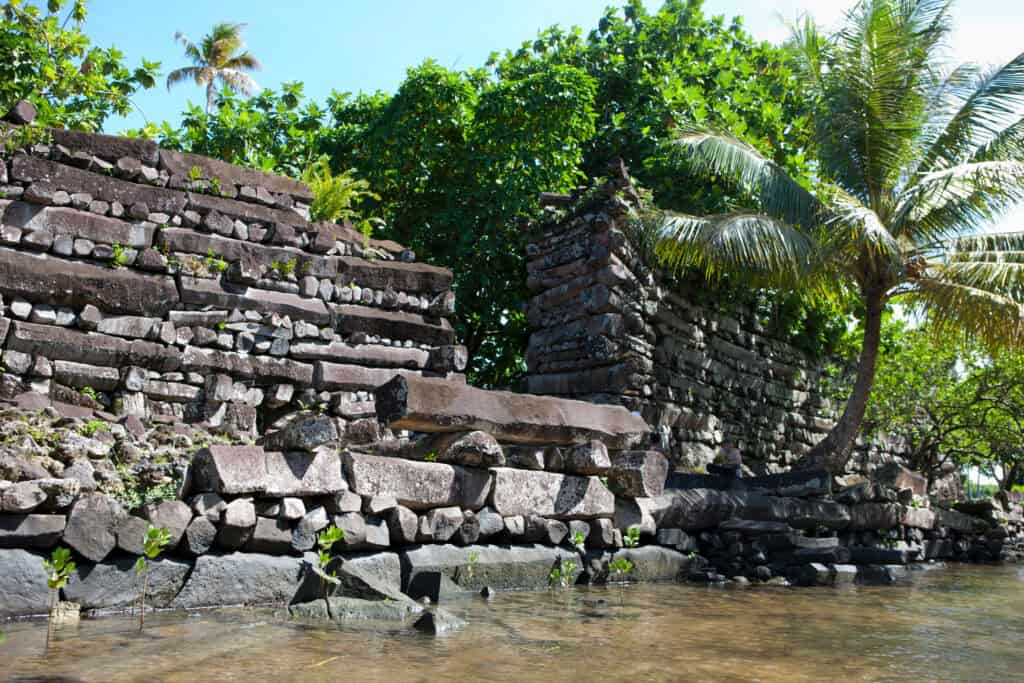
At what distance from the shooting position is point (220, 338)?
8.44 meters

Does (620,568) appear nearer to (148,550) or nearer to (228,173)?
(148,550)

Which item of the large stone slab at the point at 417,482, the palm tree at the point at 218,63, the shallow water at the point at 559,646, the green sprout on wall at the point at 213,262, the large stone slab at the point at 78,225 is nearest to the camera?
the shallow water at the point at 559,646

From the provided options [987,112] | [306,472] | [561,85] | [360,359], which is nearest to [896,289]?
[987,112]

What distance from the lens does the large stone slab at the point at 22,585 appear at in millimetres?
4027

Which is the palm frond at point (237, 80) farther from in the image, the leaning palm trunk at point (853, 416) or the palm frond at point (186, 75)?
the leaning palm trunk at point (853, 416)

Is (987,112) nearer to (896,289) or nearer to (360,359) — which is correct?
(896,289)

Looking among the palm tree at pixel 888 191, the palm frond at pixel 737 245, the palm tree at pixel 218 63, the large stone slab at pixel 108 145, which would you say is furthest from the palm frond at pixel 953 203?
the palm tree at pixel 218 63

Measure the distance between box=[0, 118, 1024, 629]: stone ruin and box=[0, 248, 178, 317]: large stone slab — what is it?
21mm

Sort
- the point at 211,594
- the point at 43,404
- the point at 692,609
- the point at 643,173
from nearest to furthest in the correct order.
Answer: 1. the point at 211,594
2. the point at 692,609
3. the point at 43,404
4. the point at 643,173

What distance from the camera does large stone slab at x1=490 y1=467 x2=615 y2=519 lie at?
6174 mm

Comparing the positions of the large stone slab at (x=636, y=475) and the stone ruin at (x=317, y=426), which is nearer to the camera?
the stone ruin at (x=317, y=426)

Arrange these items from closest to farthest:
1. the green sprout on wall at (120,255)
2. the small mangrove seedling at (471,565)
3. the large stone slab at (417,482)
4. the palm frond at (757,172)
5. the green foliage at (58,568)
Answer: the green foliage at (58,568), the large stone slab at (417,482), the small mangrove seedling at (471,565), the green sprout on wall at (120,255), the palm frond at (757,172)

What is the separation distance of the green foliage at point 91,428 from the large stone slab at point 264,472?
3.84ft

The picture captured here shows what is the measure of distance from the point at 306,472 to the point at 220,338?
3.82 m
